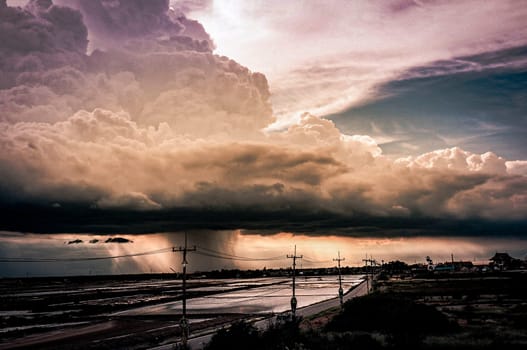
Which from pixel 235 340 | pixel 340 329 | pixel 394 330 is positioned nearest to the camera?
pixel 235 340

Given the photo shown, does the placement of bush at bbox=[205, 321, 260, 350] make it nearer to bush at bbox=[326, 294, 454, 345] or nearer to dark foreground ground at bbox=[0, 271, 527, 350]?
dark foreground ground at bbox=[0, 271, 527, 350]

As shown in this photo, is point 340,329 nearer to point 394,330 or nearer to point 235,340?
point 394,330

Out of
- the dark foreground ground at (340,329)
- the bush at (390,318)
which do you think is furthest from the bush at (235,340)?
the bush at (390,318)

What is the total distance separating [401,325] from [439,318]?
415 cm

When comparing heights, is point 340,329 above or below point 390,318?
below

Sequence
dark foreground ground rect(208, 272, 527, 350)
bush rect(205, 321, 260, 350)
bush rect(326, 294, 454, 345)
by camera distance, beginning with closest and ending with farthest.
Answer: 1. bush rect(205, 321, 260, 350)
2. dark foreground ground rect(208, 272, 527, 350)
3. bush rect(326, 294, 454, 345)

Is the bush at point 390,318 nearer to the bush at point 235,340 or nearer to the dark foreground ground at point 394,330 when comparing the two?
the dark foreground ground at point 394,330

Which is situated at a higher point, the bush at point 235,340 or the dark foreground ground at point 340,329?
the bush at point 235,340

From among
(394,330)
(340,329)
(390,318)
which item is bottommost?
(340,329)

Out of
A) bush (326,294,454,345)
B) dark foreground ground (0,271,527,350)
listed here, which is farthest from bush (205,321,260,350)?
bush (326,294,454,345)

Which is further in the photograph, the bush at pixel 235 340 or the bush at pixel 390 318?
the bush at pixel 390 318

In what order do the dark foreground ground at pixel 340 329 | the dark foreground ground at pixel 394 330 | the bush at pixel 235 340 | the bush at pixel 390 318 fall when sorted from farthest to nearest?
1. the bush at pixel 390 318
2. the dark foreground ground at pixel 340 329
3. the dark foreground ground at pixel 394 330
4. the bush at pixel 235 340

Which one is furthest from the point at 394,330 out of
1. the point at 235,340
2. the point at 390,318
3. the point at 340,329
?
the point at 235,340

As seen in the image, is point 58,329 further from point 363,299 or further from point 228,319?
point 363,299
